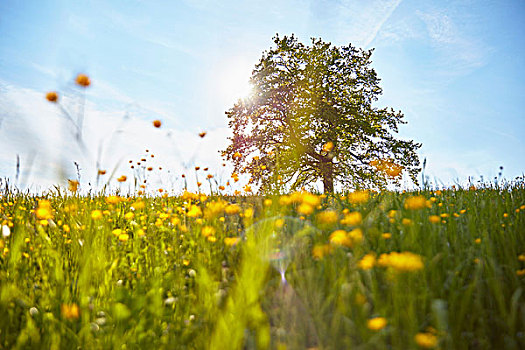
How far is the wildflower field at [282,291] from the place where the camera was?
2.07 metres

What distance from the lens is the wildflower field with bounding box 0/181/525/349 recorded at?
6.80 ft

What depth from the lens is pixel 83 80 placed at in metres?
3.07

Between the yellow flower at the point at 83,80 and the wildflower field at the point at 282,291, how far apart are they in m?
1.32

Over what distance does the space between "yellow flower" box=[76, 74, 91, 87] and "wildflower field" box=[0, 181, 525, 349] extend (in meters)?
1.32

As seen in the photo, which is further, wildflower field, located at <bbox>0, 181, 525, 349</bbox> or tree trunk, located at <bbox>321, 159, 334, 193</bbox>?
tree trunk, located at <bbox>321, 159, 334, 193</bbox>

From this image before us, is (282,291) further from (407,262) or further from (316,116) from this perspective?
(316,116)

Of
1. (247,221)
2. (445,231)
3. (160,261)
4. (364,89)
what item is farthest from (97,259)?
(364,89)

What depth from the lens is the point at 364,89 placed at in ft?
60.6

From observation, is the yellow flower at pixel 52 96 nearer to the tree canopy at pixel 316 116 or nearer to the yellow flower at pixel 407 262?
the yellow flower at pixel 407 262

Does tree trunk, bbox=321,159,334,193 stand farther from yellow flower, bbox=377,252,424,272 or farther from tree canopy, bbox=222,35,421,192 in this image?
yellow flower, bbox=377,252,424,272

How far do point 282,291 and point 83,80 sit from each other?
2.48 meters

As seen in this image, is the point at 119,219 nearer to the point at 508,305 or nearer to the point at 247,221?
the point at 247,221

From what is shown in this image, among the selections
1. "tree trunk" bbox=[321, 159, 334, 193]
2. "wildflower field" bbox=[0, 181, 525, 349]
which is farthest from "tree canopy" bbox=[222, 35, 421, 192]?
"wildflower field" bbox=[0, 181, 525, 349]

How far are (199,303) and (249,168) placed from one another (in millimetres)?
15031
